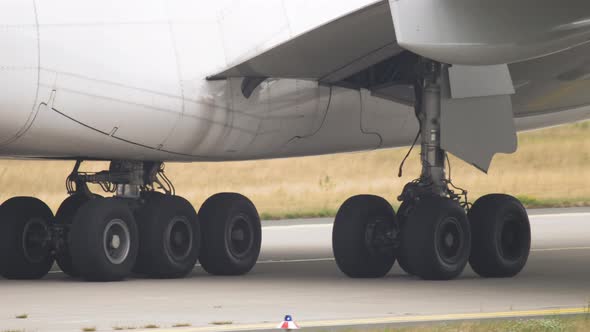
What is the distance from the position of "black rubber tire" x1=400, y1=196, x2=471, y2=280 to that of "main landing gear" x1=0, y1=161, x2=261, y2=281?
3.17 m

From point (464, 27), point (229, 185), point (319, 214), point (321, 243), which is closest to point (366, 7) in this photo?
point (464, 27)

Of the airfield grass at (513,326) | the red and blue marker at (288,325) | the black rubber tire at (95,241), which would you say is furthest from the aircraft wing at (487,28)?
the black rubber tire at (95,241)

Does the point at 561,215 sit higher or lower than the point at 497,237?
higher

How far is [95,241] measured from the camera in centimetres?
2017

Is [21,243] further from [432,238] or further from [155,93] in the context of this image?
[432,238]

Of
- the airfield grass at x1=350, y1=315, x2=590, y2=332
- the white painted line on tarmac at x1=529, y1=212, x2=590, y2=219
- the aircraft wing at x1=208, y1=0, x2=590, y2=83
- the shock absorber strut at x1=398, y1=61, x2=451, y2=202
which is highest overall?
the aircraft wing at x1=208, y1=0, x2=590, y2=83

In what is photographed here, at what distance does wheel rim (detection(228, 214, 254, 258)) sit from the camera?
22812 mm

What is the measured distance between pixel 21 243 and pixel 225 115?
11.4 ft

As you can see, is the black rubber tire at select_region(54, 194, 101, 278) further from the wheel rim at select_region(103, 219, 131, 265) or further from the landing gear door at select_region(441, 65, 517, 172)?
the landing gear door at select_region(441, 65, 517, 172)

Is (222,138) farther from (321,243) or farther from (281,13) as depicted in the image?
(321,243)

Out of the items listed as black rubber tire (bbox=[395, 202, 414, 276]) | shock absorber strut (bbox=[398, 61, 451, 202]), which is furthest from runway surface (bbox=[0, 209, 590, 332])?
shock absorber strut (bbox=[398, 61, 451, 202])

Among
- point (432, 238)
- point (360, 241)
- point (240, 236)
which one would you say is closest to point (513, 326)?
point (432, 238)

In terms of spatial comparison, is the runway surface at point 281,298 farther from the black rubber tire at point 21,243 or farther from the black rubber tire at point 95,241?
the black rubber tire at point 21,243

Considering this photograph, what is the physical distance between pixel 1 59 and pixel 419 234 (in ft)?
19.7
